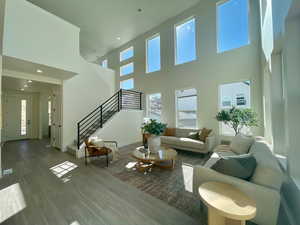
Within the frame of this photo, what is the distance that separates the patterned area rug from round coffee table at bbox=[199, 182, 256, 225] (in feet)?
1.75

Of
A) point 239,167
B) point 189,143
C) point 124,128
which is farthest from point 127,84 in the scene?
point 239,167

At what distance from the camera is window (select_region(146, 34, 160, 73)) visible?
6926mm

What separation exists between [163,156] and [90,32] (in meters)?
7.57

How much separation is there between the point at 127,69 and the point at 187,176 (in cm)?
731

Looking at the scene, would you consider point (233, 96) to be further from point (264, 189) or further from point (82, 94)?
point (82, 94)

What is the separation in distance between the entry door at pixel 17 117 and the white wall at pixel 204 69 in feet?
21.6

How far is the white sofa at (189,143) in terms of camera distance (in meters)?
4.15

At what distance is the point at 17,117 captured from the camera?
714 centimetres

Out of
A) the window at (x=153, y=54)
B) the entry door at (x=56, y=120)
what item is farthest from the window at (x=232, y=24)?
the entry door at (x=56, y=120)

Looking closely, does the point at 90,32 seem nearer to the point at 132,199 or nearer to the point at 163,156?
the point at 163,156

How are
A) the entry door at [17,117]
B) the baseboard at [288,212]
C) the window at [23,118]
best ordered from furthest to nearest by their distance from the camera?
the window at [23,118]
the entry door at [17,117]
the baseboard at [288,212]

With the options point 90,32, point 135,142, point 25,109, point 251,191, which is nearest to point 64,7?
point 90,32

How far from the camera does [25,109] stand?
745 centimetres

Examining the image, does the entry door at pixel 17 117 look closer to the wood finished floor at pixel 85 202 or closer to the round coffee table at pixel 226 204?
the wood finished floor at pixel 85 202
